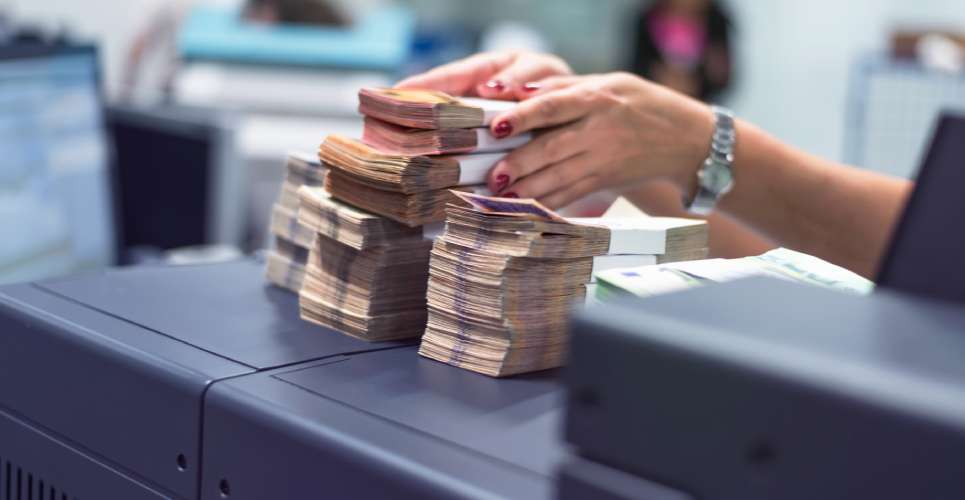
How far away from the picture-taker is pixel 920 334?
1.22ft

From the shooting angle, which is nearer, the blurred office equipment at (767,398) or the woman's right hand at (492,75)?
the blurred office equipment at (767,398)

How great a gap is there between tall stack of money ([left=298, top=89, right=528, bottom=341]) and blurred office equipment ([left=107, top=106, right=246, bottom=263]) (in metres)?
1.19

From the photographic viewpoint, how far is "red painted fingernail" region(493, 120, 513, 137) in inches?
29.6

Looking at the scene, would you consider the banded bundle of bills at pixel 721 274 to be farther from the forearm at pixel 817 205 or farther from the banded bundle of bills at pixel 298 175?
the forearm at pixel 817 205

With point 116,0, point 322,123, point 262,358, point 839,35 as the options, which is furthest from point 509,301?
point 839,35

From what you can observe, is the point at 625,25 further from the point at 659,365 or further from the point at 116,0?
the point at 659,365

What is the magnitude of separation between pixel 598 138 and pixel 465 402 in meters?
0.33

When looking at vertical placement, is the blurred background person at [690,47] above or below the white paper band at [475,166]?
below

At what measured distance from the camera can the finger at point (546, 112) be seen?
76cm

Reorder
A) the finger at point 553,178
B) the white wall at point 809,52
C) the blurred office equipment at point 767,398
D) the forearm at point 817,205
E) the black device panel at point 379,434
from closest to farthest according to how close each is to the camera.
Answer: the blurred office equipment at point 767,398 → the black device panel at point 379,434 → the finger at point 553,178 → the forearm at point 817,205 → the white wall at point 809,52

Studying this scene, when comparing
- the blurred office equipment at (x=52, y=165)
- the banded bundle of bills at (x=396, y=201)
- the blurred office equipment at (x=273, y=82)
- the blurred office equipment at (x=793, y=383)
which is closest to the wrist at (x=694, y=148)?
the banded bundle of bills at (x=396, y=201)

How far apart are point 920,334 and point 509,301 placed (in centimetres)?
28

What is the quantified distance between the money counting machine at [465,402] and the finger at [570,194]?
187 mm

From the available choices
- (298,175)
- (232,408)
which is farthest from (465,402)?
(298,175)
